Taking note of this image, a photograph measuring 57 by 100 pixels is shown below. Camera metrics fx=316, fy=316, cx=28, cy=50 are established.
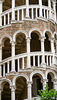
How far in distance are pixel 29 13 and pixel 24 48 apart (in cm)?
277

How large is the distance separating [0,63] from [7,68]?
0.73 metres

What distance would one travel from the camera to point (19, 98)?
24.8 metres

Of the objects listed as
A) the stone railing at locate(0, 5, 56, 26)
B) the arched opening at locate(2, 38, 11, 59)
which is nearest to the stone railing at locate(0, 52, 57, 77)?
the arched opening at locate(2, 38, 11, 59)

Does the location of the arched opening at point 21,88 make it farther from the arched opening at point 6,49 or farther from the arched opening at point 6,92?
the arched opening at point 6,49

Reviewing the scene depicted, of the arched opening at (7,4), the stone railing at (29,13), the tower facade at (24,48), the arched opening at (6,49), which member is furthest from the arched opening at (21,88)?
the arched opening at (7,4)

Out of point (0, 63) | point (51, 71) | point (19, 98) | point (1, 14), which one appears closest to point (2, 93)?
point (19, 98)

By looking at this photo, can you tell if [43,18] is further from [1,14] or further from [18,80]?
[18,80]

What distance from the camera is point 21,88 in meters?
24.2

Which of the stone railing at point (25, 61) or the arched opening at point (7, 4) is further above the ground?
the arched opening at point (7, 4)

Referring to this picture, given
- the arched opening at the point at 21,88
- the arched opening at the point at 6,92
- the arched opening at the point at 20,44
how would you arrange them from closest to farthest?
1. the arched opening at the point at 21,88
2. the arched opening at the point at 6,92
3. the arched opening at the point at 20,44

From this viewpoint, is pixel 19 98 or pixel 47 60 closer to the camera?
pixel 47 60

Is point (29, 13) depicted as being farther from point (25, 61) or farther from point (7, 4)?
point (25, 61)

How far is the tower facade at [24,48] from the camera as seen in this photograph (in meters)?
22.1

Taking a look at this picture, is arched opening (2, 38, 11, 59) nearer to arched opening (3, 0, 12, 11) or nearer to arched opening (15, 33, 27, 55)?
arched opening (15, 33, 27, 55)
